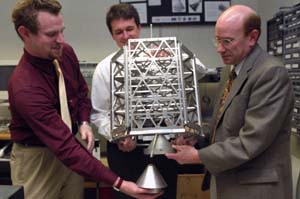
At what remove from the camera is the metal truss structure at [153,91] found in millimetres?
1135

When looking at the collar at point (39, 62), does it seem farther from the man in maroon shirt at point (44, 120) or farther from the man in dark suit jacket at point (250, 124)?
the man in dark suit jacket at point (250, 124)

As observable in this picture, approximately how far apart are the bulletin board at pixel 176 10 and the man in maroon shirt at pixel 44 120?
1533 mm

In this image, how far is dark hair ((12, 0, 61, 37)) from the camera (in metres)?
1.34

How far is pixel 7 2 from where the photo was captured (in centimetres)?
303

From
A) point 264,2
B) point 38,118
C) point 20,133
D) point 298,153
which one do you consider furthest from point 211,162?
point 264,2

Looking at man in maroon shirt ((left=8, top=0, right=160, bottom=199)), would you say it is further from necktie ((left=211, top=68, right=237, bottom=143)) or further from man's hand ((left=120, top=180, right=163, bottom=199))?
necktie ((left=211, top=68, right=237, bottom=143))

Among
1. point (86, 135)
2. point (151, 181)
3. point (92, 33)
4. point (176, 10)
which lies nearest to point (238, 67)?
point (151, 181)

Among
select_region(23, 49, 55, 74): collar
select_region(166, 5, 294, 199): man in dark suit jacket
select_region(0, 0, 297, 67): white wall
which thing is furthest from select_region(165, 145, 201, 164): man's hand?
select_region(0, 0, 297, 67): white wall

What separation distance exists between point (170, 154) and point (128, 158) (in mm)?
427

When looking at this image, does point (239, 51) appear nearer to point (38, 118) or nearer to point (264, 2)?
point (38, 118)

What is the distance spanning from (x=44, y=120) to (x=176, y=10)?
1.93m

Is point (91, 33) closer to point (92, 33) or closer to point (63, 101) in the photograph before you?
point (92, 33)

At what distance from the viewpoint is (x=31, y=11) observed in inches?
52.9

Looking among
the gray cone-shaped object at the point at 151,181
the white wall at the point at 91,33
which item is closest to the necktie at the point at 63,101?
the gray cone-shaped object at the point at 151,181
